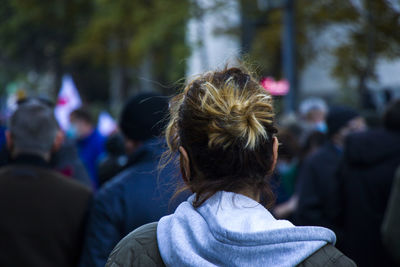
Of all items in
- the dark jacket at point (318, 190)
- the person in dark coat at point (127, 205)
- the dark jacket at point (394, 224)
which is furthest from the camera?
the dark jacket at point (318, 190)

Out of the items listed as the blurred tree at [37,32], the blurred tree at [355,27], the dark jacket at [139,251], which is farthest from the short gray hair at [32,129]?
the blurred tree at [37,32]

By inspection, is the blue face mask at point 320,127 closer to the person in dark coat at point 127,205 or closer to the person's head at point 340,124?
the person's head at point 340,124

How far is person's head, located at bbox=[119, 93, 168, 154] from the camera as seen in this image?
11.9 feet

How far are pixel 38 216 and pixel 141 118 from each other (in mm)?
846

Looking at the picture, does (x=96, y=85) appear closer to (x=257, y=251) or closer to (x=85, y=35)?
(x=85, y=35)

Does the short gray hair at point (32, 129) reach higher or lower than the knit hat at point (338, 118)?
higher

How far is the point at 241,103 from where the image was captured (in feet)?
5.53

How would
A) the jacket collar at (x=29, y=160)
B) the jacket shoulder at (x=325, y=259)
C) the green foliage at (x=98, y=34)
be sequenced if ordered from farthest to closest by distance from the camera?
1. the green foliage at (x=98, y=34)
2. the jacket collar at (x=29, y=160)
3. the jacket shoulder at (x=325, y=259)

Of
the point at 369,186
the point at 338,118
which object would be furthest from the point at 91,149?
the point at 369,186

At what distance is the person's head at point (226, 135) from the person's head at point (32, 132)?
2024 mm

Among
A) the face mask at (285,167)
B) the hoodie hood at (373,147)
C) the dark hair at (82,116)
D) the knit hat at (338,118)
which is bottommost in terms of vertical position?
the face mask at (285,167)

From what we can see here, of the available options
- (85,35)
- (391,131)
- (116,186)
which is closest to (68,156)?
(116,186)

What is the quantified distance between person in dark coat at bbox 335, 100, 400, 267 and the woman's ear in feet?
10.3

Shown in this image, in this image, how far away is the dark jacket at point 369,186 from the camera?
466cm
